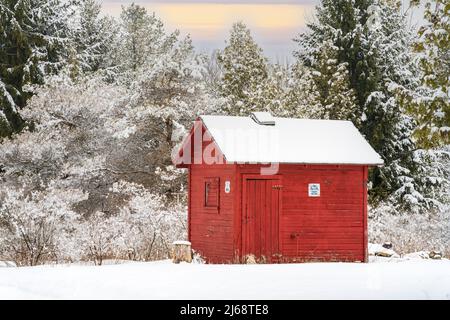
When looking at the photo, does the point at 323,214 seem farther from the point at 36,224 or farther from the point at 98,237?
the point at 36,224

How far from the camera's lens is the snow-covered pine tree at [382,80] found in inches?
1539

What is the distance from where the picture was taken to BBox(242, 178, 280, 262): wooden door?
20969mm

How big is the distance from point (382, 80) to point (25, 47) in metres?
17.9

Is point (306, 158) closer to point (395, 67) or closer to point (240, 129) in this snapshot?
point (240, 129)

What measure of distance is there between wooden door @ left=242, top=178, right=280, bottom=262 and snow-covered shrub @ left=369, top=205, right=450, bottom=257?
255 inches

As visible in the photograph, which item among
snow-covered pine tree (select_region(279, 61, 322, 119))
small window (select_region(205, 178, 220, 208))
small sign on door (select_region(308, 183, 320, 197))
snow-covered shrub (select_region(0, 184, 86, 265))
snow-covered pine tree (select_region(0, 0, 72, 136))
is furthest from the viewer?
snow-covered pine tree (select_region(0, 0, 72, 136))

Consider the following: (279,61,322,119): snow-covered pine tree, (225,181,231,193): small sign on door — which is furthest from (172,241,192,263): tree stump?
(279,61,322,119): snow-covered pine tree

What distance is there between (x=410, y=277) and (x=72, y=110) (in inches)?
880

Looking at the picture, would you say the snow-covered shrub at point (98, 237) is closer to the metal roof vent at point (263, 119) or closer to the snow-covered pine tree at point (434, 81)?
the metal roof vent at point (263, 119)

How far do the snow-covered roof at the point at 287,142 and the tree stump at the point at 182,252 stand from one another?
2827 millimetres

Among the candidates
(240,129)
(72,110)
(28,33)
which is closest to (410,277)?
(240,129)

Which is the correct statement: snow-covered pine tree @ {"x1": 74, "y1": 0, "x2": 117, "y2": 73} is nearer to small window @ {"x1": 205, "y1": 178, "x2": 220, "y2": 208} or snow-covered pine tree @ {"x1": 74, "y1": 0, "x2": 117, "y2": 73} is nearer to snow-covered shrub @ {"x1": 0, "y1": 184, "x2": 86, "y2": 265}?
snow-covered shrub @ {"x1": 0, "y1": 184, "x2": 86, "y2": 265}

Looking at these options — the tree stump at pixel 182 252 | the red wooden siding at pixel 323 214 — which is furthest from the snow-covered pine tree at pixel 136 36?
the tree stump at pixel 182 252

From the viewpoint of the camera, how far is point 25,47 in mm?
40250
